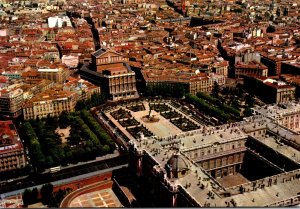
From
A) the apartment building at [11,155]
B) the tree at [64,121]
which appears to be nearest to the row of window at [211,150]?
the apartment building at [11,155]

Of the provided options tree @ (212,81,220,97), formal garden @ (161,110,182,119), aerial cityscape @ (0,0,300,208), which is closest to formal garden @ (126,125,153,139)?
aerial cityscape @ (0,0,300,208)

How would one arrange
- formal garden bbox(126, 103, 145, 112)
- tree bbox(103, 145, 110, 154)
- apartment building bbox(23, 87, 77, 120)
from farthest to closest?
formal garden bbox(126, 103, 145, 112)
apartment building bbox(23, 87, 77, 120)
tree bbox(103, 145, 110, 154)

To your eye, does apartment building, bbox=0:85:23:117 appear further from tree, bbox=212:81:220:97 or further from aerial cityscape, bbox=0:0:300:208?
tree, bbox=212:81:220:97

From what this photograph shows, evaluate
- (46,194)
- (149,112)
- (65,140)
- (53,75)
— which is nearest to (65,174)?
(46,194)

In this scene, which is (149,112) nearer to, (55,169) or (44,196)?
(55,169)

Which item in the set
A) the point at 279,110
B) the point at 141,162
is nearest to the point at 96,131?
the point at 141,162

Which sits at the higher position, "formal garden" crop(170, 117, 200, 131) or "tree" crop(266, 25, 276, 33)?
"tree" crop(266, 25, 276, 33)

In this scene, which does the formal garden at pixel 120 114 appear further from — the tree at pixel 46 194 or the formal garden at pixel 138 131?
the tree at pixel 46 194
